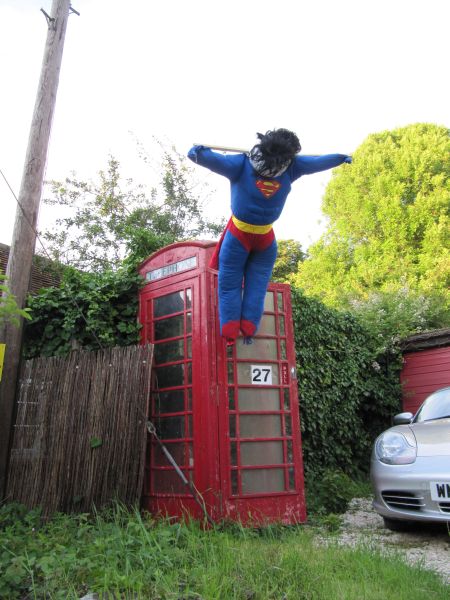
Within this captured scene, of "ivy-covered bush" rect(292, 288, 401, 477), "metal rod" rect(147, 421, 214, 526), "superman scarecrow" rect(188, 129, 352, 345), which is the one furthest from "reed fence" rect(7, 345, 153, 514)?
"ivy-covered bush" rect(292, 288, 401, 477)

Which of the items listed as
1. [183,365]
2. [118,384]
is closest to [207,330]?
Answer: [183,365]

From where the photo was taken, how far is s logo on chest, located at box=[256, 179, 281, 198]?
4.06 metres

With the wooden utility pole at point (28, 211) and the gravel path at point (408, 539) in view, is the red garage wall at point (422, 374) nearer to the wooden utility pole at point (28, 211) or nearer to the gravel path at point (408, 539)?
the gravel path at point (408, 539)

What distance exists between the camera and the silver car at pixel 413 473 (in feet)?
14.5

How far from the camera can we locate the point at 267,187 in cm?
407

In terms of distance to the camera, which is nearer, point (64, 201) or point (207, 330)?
point (207, 330)

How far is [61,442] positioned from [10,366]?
92 centimetres

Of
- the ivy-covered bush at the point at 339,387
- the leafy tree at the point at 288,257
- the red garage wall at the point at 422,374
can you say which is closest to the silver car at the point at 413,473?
the ivy-covered bush at the point at 339,387

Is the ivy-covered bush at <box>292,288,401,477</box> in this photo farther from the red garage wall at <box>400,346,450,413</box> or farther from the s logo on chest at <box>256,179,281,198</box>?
the s logo on chest at <box>256,179,281,198</box>

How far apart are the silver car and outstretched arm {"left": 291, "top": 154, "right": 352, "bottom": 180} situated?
2559 mm

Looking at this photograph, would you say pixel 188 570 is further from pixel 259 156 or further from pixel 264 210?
pixel 259 156

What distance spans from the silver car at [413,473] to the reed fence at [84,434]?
7.38 ft

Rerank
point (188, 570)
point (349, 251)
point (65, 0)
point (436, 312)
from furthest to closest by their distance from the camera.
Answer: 1. point (349, 251)
2. point (436, 312)
3. point (65, 0)
4. point (188, 570)

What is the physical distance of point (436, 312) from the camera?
13.4 m
